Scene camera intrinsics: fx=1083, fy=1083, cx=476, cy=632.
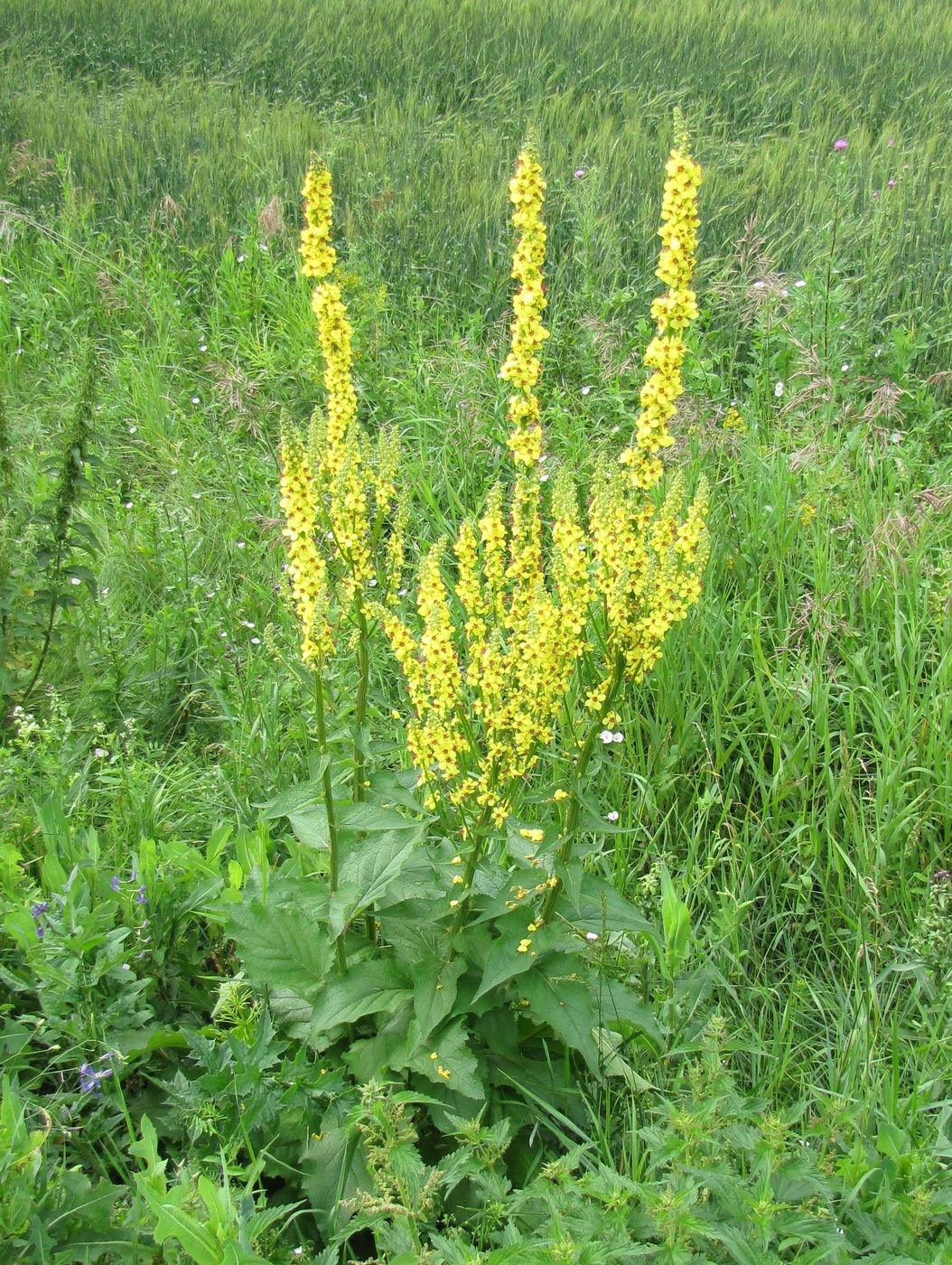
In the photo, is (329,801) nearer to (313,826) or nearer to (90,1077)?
(313,826)

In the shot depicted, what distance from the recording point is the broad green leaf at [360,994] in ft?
6.29

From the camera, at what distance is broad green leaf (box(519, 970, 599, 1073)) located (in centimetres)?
187

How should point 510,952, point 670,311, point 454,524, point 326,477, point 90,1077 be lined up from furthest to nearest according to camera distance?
point 454,524, point 326,477, point 90,1077, point 510,952, point 670,311

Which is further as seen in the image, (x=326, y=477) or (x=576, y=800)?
(x=326, y=477)

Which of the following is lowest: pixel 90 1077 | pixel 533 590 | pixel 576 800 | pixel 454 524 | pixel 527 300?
pixel 90 1077

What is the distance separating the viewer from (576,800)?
1.87 meters

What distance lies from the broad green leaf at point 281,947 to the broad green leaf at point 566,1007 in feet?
1.30

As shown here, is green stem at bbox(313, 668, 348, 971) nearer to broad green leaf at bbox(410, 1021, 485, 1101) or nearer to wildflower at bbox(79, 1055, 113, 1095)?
broad green leaf at bbox(410, 1021, 485, 1101)

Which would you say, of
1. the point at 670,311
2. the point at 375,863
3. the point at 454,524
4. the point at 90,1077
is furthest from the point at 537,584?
the point at 454,524

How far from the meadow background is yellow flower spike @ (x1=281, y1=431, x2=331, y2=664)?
0.55 m

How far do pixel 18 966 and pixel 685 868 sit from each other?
5.01 feet

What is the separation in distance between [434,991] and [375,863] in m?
0.25

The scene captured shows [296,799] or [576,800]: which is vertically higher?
[576,800]

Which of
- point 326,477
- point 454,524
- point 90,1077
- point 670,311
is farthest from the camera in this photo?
point 454,524
